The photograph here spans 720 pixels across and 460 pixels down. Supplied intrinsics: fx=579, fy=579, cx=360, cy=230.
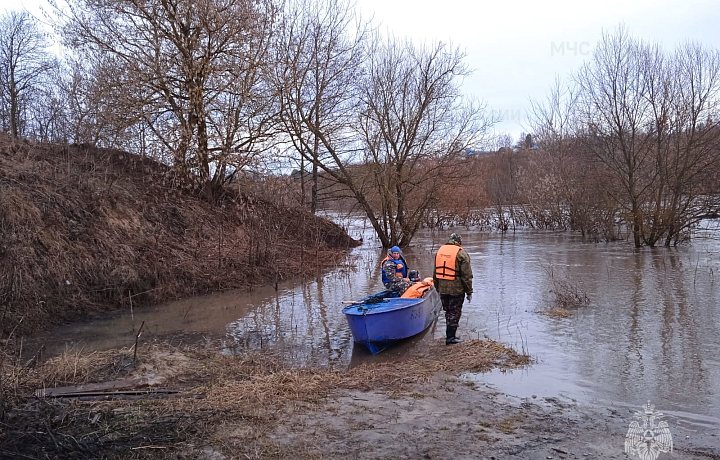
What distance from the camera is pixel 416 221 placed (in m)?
25.9

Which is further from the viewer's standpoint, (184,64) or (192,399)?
(184,64)

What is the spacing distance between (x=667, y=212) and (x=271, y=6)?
672 inches

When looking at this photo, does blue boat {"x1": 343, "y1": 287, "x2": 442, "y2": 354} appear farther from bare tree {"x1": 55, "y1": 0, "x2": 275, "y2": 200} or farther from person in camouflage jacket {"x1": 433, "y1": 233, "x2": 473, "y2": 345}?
bare tree {"x1": 55, "y1": 0, "x2": 275, "y2": 200}

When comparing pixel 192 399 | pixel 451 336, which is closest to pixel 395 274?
pixel 451 336

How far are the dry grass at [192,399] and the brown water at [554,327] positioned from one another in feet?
2.69

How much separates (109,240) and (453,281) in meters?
8.84

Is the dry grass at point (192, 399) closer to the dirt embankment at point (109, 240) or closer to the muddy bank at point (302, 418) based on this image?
the muddy bank at point (302, 418)

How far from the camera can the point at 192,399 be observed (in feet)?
19.5

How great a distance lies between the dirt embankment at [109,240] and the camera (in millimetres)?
11469

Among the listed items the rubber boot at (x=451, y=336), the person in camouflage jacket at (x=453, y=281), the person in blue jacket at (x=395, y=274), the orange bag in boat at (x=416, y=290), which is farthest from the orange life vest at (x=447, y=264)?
the person in blue jacket at (x=395, y=274)

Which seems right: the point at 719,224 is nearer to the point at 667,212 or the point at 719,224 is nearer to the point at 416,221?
the point at 667,212

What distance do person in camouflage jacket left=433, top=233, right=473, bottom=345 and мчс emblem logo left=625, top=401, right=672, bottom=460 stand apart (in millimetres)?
3392

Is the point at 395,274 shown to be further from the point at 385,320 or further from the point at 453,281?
the point at 385,320

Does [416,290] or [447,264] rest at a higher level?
[447,264]
